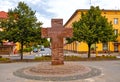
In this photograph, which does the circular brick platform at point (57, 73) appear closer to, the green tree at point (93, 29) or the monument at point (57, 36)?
the monument at point (57, 36)

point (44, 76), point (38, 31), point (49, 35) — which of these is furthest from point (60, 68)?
point (38, 31)

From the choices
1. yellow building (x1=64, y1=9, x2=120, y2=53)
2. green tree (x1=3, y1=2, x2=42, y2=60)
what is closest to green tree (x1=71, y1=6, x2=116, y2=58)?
green tree (x1=3, y1=2, x2=42, y2=60)

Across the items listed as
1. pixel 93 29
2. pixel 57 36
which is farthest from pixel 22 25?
pixel 57 36

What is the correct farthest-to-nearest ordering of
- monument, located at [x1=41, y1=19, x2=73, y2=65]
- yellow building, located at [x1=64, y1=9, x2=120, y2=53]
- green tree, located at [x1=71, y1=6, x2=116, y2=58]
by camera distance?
yellow building, located at [x1=64, y1=9, x2=120, y2=53] < green tree, located at [x1=71, y1=6, x2=116, y2=58] < monument, located at [x1=41, y1=19, x2=73, y2=65]

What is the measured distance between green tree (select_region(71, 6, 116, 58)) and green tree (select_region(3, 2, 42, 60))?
19.5 feet

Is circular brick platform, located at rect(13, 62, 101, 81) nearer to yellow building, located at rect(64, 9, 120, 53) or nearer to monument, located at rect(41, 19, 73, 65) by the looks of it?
monument, located at rect(41, 19, 73, 65)

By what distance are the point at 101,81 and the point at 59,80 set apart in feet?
8.16

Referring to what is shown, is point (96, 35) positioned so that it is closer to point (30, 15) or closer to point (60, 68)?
point (30, 15)

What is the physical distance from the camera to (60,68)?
1777 centimetres

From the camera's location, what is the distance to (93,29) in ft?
114

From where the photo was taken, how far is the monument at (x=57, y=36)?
19.4 meters

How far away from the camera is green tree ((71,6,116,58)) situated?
3441 centimetres

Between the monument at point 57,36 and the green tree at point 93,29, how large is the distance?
14.8 meters

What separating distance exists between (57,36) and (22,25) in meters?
13.1
